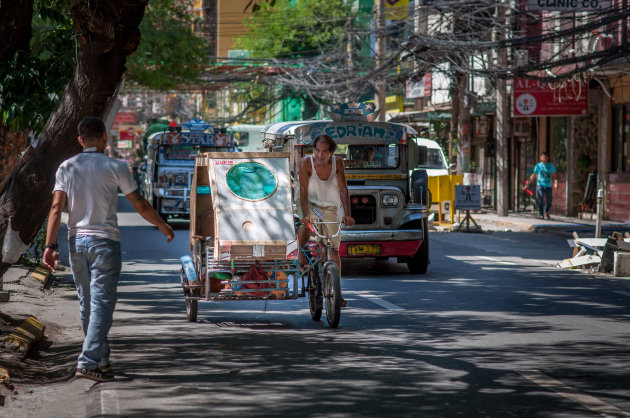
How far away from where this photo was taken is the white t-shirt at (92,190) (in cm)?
703

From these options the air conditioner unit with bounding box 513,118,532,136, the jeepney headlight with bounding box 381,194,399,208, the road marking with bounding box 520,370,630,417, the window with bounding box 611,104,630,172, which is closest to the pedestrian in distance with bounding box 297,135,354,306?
the road marking with bounding box 520,370,630,417

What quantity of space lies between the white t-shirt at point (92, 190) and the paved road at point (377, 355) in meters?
1.12

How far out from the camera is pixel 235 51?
242ft

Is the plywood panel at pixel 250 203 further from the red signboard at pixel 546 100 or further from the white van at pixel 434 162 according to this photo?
the red signboard at pixel 546 100

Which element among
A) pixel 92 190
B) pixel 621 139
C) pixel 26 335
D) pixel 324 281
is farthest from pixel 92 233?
pixel 621 139

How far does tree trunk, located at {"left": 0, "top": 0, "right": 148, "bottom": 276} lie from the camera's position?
8625 millimetres

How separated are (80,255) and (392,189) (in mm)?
8639

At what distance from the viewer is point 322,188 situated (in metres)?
10.3

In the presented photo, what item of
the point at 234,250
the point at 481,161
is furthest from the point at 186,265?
the point at 481,161

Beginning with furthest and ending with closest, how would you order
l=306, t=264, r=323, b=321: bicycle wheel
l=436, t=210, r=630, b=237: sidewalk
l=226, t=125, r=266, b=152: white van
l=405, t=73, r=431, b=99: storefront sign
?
1. l=226, t=125, r=266, b=152: white van
2. l=405, t=73, r=431, b=99: storefront sign
3. l=436, t=210, r=630, b=237: sidewalk
4. l=306, t=264, r=323, b=321: bicycle wheel

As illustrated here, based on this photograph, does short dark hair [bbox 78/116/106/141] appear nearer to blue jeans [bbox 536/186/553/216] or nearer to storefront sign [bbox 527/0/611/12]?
storefront sign [bbox 527/0/611/12]

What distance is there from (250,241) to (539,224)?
17.9 metres

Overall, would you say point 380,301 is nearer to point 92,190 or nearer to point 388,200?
point 388,200

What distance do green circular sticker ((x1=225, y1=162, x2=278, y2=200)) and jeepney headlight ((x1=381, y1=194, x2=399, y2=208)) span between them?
18.1 feet
